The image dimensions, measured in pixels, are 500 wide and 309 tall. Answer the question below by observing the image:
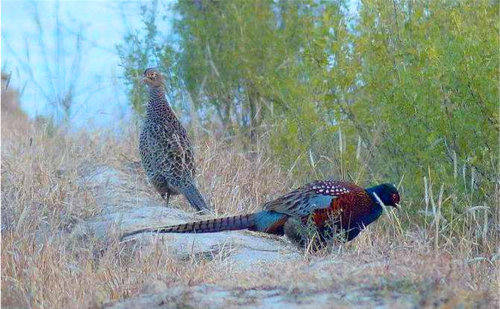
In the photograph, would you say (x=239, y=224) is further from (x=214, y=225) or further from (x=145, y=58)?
(x=145, y=58)

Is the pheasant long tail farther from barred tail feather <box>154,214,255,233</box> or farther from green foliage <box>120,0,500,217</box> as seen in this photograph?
green foliage <box>120,0,500,217</box>

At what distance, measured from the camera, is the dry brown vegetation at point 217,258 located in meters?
5.06

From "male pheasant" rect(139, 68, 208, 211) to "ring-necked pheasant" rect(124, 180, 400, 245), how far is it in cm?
145

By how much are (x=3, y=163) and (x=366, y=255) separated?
5.15 m

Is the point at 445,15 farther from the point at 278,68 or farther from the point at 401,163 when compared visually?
the point at 278,68

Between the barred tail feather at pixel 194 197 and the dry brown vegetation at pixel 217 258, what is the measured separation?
187 millimetres

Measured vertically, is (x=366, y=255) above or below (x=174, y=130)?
below

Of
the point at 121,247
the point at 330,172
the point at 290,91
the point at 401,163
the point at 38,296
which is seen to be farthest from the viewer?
the point at 290,91

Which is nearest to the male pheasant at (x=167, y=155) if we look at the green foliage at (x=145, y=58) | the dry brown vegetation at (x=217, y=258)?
the dry brown vegetation at (x=217, y=258)

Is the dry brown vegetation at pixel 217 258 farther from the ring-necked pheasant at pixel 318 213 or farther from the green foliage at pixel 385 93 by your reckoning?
the green foliage at pixel 385 93

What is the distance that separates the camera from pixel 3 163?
34.1 ft

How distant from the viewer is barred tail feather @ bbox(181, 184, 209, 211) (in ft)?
29.8

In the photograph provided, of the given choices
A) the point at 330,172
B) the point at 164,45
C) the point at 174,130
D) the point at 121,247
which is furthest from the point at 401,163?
the point at 164,45

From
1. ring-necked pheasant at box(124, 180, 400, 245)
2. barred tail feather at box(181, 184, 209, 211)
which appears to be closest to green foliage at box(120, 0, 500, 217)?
ring-necked pheasant at box(124, 180, 400, 245)
